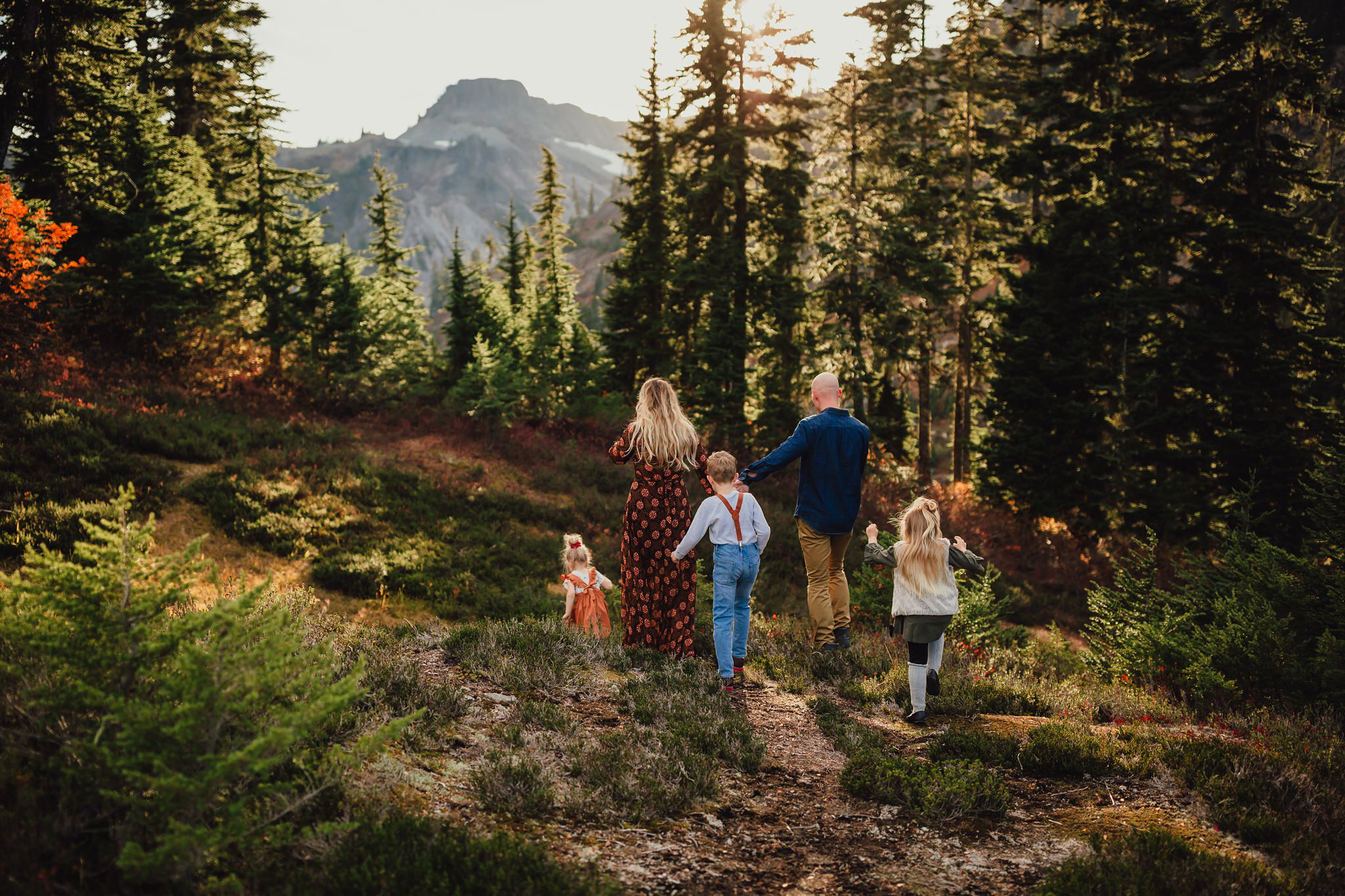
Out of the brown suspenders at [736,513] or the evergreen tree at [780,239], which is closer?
the brown suspenders at [736,513]

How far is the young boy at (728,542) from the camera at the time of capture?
6.22 meters

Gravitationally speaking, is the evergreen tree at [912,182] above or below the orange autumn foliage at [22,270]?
above

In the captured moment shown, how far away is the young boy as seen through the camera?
6223 mm

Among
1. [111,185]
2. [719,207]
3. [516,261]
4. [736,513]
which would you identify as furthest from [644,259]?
[736,513]

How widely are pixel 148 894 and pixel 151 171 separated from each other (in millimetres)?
21967

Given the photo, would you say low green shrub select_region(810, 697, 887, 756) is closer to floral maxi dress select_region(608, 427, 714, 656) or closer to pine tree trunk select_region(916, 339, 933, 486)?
floral maxi dress select_region(608, 427, 714, 656)

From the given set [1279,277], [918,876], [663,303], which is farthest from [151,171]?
[1279,277]

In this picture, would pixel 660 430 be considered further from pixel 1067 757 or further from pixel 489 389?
pixel 489 389

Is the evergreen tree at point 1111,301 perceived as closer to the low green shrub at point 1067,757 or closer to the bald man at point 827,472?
the bald man at point 827,472

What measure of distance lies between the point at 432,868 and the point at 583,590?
5.26 m

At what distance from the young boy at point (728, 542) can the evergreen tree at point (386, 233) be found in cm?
3245

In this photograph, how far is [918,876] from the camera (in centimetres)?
354

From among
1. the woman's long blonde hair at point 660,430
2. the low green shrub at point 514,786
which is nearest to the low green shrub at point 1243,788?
the low green shrub at point 514,786

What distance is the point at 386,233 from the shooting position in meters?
35.9
